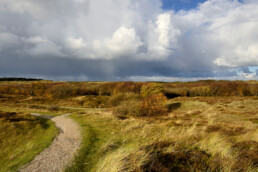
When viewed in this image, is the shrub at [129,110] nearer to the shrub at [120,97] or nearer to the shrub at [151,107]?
the shrub at [151,107]

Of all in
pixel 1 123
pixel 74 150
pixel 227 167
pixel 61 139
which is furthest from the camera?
pixel 1 123

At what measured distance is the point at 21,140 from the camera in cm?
1376

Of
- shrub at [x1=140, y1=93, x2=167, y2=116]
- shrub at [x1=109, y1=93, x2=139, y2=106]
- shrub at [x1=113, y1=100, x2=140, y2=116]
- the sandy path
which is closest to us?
the sandy path

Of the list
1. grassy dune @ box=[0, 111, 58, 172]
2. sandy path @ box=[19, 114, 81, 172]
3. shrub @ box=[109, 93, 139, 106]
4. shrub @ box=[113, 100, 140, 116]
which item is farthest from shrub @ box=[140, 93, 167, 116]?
sandy path @ box=[19, 114, 81, 172]

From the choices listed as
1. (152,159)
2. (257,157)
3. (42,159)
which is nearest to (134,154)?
(152,159)

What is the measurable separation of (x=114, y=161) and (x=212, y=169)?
464 centimetres

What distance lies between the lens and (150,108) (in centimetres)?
2989

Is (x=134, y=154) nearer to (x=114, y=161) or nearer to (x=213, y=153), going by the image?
(x=114, y=161)

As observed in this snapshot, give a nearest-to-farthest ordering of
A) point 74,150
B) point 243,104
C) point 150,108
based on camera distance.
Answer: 1. point 74,150
2. point 150,108
3. point 243,104

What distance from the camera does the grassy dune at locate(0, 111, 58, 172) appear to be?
9.24 m

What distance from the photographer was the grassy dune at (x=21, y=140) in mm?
9242

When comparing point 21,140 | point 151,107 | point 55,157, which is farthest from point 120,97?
point 55,157

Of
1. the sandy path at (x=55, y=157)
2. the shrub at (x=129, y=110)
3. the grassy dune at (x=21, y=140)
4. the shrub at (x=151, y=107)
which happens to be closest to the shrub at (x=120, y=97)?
the shrub at (x=151, y=107)

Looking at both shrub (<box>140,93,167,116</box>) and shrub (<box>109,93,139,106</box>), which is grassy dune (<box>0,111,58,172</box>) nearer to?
shrub (<box>140,93,167,116</box>)
